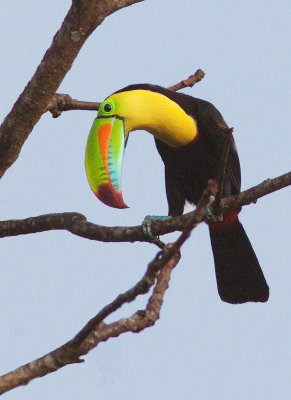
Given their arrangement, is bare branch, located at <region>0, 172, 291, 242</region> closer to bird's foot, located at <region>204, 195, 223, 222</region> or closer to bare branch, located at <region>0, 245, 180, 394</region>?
bird's foot, located at <region>204, 195, 223, 222</region>

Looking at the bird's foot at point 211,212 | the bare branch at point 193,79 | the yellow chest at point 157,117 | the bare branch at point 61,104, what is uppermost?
the bare branch at point 193,79

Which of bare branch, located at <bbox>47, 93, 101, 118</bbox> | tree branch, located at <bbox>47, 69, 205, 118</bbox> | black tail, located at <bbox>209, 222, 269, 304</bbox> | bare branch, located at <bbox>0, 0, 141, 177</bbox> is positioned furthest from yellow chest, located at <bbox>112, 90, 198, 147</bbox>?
bare branch, located at <bbox>0, 0, 141, 177</bbox>

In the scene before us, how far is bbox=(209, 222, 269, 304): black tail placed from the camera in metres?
5.19

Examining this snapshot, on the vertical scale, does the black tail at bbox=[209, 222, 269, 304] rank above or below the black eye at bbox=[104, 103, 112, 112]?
below

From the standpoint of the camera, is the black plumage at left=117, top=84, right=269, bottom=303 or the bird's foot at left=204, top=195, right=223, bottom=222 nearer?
the bird's foot at left=204, top=195, right=223, bottom=222

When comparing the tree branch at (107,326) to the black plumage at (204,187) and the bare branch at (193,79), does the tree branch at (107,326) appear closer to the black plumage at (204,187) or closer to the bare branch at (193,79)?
the bare branch at (193,79)

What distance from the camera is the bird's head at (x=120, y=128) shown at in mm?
3814

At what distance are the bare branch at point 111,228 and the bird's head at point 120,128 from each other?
23cm

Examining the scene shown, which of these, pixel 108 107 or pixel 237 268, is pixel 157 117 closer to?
pixel 108 107

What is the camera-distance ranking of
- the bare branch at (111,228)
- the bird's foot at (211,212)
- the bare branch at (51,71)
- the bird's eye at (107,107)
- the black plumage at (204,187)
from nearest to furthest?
the bare branch at (111,228) < the bare branch at (51,71) < the bird's foot at (211,212) < the bird's eye at (107,107) < the black plumage at (204,187)

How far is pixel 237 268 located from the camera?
524 cm

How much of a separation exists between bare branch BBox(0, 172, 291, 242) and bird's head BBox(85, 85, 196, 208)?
0.23m

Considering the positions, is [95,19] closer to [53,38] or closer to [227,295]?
[53,38]

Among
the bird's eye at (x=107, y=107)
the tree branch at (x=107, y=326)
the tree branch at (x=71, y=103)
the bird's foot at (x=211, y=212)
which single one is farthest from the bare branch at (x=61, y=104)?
the tree branch at (x=107, y=326)
